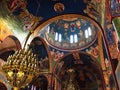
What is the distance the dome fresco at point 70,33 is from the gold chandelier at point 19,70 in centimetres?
807

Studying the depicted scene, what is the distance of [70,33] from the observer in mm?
16781

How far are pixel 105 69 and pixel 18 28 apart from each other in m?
7.45

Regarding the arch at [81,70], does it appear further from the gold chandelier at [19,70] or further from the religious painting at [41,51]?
the gold chandelier at [19,70]

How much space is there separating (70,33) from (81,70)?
5.22 metres

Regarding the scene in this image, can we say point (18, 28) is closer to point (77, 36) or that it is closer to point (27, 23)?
point (27, 23)

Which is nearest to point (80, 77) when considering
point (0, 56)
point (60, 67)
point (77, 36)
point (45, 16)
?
point (60, 67)

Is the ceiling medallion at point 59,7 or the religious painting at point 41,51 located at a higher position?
the ceiling medallion at point 59,7

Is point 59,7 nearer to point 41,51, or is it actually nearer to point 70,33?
point 41,51

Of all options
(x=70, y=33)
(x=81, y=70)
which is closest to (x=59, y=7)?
(x=70, y=33)

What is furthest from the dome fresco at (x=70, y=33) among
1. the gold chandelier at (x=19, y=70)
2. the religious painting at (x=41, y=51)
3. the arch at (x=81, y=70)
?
the gold chandelier at (x=19, y=70)

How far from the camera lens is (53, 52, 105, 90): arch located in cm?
1659

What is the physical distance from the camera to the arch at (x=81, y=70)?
54.4 feet

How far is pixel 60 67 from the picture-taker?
17.3 meters

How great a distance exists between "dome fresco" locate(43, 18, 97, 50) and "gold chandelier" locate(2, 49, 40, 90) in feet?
26.5
